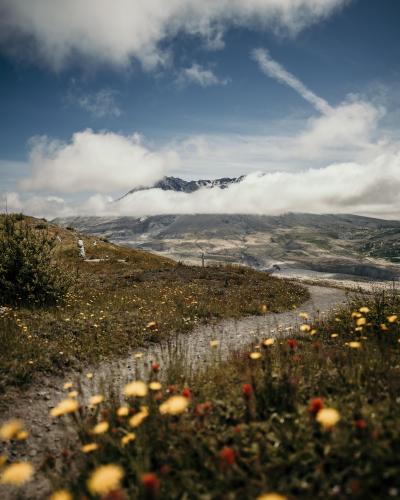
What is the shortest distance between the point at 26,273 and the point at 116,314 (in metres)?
5.14

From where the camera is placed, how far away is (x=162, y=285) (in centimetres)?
2517

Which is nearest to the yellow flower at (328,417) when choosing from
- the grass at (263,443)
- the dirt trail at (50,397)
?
the grass at (263,443)

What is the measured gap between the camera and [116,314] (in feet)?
45.9

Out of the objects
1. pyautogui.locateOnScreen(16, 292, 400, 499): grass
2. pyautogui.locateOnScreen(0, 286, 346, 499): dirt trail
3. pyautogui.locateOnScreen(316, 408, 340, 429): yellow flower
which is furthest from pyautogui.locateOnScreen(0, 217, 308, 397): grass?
pyautogui.locateOnScreen(316, 408, 340, 429): yellow flower

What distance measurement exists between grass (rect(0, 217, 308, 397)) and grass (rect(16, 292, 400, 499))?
3156 millimetres

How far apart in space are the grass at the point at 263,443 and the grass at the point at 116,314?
316cm

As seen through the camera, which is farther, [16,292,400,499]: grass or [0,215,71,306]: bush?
[0,215,71,306]: bush

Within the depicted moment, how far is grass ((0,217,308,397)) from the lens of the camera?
28.6 ft

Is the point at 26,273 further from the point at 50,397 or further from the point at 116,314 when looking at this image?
the point at 50,397

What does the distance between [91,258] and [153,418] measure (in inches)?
1641

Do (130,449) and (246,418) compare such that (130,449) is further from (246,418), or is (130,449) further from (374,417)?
(374,417)

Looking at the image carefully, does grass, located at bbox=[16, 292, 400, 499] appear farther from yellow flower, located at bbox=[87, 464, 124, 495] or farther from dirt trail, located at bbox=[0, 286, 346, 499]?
dirt trail, located at bbox=[0, 286, 346, 499]

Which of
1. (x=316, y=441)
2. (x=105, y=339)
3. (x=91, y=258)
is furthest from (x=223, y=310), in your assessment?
(x=91, y=258)

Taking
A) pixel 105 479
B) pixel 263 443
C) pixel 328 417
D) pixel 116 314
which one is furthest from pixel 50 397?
pixel 328 417
